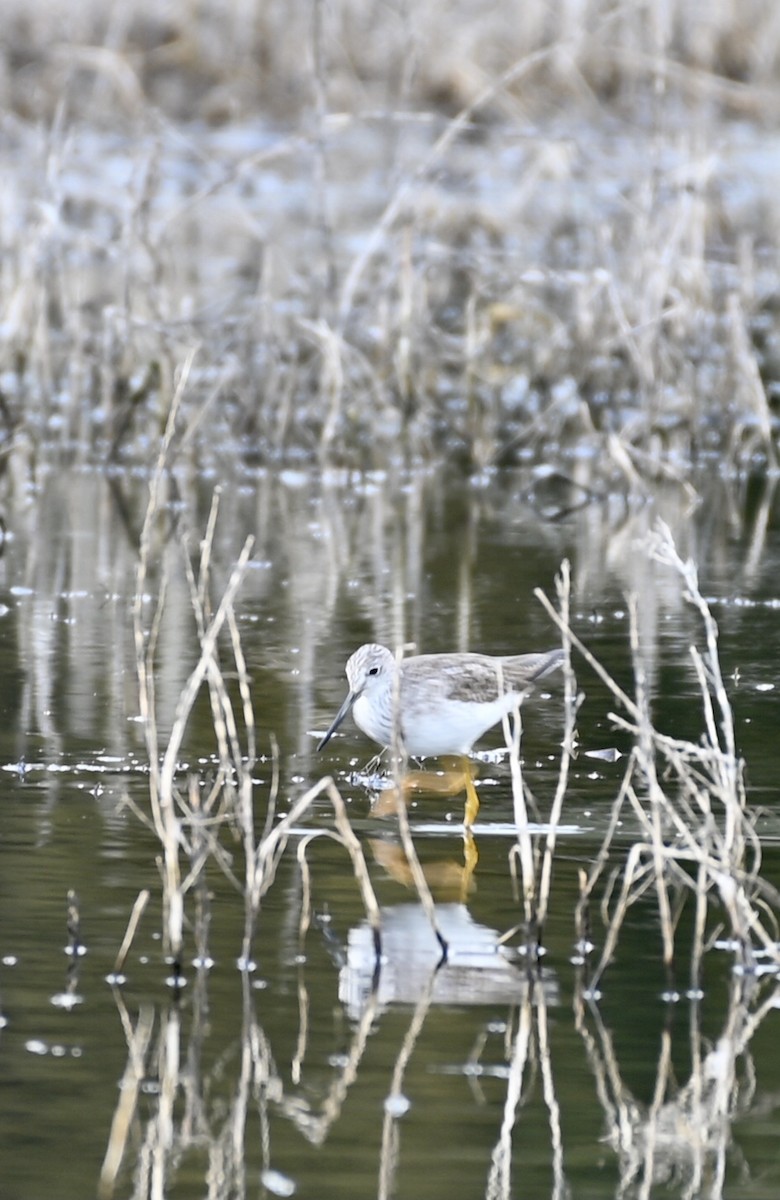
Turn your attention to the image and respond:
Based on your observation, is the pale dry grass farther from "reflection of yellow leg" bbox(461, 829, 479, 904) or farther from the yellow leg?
"reflection of yellow leg" bbox(461, 829, 479, 904)

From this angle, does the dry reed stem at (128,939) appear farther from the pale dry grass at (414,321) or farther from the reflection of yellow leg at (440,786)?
the pale dry grass at (414,321)

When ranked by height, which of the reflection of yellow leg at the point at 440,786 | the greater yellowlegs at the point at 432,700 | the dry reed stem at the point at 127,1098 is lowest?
the reflection of yellow leg at the point at 440,786

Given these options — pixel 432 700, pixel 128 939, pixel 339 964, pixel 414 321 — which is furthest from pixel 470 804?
pixel 414 321

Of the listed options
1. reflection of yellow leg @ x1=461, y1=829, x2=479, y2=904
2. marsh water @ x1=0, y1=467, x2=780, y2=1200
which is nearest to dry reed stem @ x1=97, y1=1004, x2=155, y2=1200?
marsh water @ x1=0, y1=467, x2=780, y2=1200

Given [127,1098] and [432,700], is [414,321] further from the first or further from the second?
[127,1098]

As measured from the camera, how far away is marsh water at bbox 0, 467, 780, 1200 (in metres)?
4.46

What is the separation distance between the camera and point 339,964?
5.45 meters

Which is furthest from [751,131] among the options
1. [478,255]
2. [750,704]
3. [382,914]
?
[382,914]

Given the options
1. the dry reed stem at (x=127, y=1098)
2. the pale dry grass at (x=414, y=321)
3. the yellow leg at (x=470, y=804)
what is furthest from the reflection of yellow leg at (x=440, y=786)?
the pale dry grass at (x=414, y=321)

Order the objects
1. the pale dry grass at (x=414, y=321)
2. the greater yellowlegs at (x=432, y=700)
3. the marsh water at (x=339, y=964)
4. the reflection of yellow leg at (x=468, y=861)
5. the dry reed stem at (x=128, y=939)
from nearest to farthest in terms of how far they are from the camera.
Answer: the marsh water at (x=339, y=964), the dry reed stem at (x=128, y=939), the reflection of yellow leg at (x=468, y=861), the greater yellowlegs at (x=432, y=700), the pale dry grass at (x=414, y=321)

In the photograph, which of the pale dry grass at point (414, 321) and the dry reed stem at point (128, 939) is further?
the pale dry grass at point (414, 321)

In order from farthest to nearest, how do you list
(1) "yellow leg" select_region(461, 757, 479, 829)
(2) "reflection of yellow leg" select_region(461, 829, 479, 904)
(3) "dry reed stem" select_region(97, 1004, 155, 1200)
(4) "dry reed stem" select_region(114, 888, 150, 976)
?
1. (1) "yellow leg" select_region(461, 757, 479, 829)
2. (2) "reflection of yellow leg" select_region(461, 829, 479, 904)
3. (4) "dry reed stem" select_region(114, 888, 150, 976)
4. (3) "dry reed stem" select_region(97, 1004, 155, 1200)

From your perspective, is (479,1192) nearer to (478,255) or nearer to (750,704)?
(750,704)

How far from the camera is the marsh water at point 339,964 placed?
4465mm
